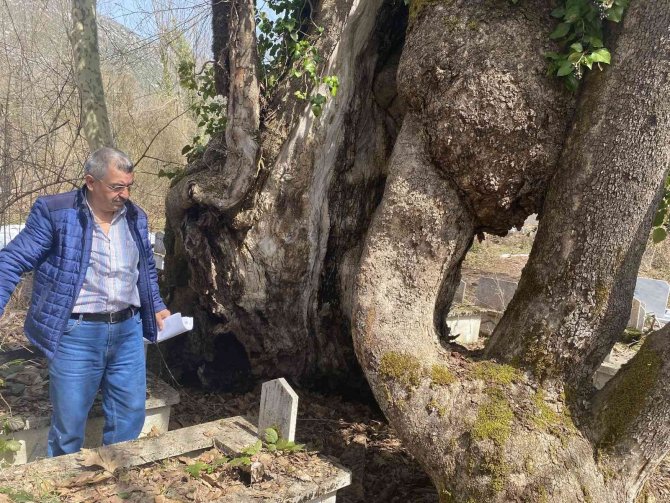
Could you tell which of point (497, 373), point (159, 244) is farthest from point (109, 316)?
point (159, 244)

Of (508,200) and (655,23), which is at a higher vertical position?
(655,23)

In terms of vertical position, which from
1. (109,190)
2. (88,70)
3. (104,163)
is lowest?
(109,190)

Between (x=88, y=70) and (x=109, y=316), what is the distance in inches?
121

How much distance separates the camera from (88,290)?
326 centimetres

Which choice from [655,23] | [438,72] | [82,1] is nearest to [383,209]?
[438,72]

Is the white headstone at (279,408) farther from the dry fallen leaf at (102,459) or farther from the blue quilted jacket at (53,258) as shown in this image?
the blue quilted jacket at (53,258)

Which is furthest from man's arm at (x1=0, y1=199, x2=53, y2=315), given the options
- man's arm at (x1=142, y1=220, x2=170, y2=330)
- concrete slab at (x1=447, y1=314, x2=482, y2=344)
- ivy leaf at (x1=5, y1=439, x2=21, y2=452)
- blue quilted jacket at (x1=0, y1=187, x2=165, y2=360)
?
concrete slab at (x1=447, y1=314, x2=482, y2=344)

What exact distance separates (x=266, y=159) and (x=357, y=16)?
3.75 feet

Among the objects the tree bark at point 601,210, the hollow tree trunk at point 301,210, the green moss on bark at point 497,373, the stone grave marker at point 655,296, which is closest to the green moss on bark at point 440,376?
the green moss on bark at point 497,373

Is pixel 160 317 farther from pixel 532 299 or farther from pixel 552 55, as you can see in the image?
pixel 552 55

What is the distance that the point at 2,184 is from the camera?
18.0ft

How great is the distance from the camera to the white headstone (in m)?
3.00

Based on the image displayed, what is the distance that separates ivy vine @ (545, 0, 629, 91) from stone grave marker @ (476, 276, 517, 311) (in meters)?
4.22

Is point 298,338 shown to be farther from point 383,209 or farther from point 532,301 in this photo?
point 532,301
